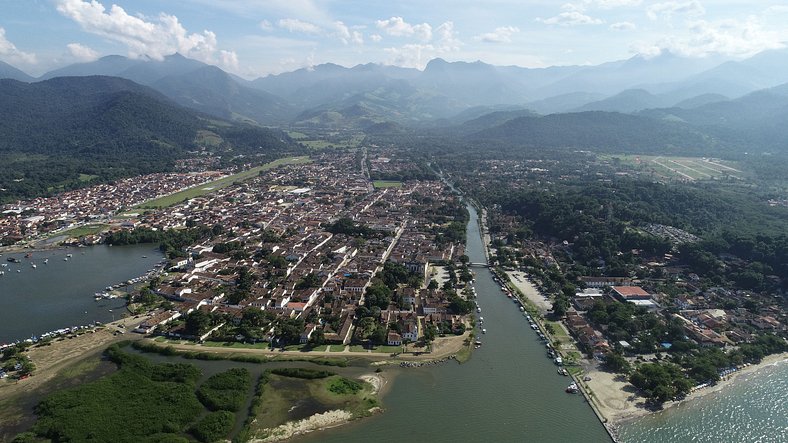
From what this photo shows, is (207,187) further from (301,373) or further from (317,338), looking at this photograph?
(301,373)

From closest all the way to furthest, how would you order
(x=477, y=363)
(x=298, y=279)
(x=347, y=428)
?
(x=347, y=428)
(x=477, y=363)
(x=298, y=279)

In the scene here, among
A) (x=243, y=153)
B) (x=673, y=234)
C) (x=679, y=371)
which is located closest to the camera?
(x=679, y=371)

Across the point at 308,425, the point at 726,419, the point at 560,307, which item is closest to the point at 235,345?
the point at 308,425

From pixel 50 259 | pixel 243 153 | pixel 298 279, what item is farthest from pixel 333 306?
pixel 243 153

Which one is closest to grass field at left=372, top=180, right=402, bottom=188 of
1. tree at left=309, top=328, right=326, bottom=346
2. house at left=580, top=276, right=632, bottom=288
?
house at left=580, top=276, right=632, bottom=288

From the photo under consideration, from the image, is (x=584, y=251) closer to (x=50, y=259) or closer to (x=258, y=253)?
(x=258, y=253)

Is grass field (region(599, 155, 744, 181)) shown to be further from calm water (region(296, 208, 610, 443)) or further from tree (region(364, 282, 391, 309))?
calm water (region(296, 208, 610, 443))

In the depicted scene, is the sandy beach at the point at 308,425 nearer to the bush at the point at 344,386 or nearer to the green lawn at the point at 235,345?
the bush at the point at 344,386
